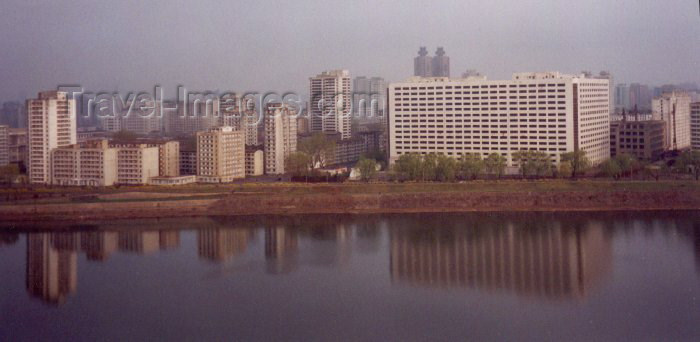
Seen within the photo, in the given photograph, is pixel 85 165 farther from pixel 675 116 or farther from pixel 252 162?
pixel 675 116

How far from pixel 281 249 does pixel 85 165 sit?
5347 mm

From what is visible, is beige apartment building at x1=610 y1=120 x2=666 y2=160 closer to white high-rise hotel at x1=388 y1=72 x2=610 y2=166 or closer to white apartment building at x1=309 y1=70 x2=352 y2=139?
white high-rise hotel at x1=388 y1=72 x2=610 y2=166

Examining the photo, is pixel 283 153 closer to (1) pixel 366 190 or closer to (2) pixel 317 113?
(1) pixel 366 190

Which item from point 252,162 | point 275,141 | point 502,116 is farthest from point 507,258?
point 275,141

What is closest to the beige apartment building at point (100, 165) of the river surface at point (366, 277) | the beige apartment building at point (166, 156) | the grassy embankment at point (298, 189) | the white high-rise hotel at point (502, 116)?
the beige apartment building at point (166, 156)

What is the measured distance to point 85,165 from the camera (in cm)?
1224

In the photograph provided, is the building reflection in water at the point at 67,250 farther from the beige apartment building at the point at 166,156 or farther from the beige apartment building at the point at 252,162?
the beige apartment building at the point at 252,162

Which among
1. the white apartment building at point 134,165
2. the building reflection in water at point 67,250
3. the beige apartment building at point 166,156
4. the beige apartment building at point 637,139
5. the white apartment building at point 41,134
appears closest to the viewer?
the building reflection in water at point 67,250

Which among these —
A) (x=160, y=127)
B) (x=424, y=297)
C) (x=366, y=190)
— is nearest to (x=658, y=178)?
(x=366, y=190)

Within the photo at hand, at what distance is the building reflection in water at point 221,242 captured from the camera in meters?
8.09

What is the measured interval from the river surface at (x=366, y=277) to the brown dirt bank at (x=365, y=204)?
401 mm

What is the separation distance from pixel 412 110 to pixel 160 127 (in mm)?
14860

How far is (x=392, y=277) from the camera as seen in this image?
23.3 feet

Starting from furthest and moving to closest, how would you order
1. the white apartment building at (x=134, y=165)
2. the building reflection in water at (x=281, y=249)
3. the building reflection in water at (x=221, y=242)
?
the white apartment building at (x=134, y=165)
the building reflection in water at (x=221, y=242)
the building reflection in water at (x=281, y=249)
